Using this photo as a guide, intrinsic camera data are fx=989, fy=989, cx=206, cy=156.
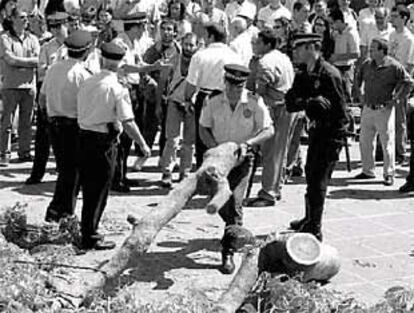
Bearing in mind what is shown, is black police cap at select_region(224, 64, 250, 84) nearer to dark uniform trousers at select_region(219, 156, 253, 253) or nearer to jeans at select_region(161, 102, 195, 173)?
dark uniform trousers at select_region(219, 156, 253, 253)

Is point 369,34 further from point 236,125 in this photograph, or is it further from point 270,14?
point 236,125

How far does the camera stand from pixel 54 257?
7531mm

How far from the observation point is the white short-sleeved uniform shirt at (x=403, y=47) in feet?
49.7

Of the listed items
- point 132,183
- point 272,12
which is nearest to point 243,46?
point 132,183

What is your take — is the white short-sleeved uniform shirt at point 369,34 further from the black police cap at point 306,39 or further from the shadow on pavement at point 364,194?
the black police cap at point 306,39

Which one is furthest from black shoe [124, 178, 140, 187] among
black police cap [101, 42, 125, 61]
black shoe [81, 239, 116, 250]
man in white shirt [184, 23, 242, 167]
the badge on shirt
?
the badge on shirt

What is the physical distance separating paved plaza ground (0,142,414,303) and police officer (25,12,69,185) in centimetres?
22

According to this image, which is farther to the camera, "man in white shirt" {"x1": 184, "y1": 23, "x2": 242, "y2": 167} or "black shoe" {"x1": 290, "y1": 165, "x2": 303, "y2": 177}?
"black shoe" {"x1": 290, "y1": 165, "x2": 303, "y2": 177}

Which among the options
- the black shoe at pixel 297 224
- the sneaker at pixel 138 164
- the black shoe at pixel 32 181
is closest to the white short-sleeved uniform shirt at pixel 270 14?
the sneaker at pixel 138 164

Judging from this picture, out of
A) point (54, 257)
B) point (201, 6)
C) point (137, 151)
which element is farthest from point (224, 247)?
point (201, 6)

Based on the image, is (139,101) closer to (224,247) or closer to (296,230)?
(296,230)

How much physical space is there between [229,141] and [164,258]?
134cm

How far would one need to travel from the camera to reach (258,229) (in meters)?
11.0

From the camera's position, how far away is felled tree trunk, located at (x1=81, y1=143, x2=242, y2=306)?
7746 mm
